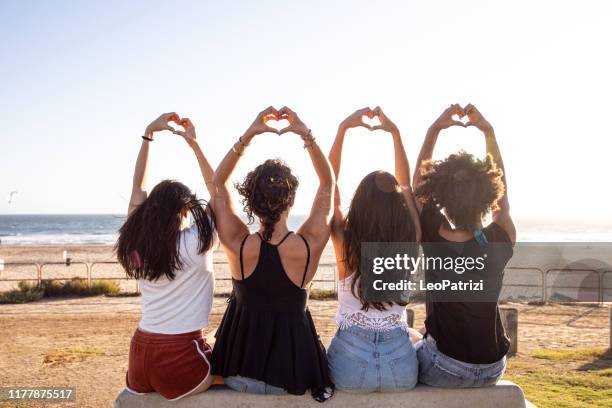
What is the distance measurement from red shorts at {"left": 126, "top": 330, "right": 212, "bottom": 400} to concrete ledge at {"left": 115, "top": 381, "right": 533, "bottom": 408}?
0.35ft

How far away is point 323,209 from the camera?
3.34m

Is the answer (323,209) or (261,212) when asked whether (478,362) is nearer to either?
(323,209)

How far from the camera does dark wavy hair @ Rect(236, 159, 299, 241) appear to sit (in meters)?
3.19

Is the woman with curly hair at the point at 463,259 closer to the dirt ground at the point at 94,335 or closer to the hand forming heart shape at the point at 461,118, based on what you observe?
the hand forming heart shape at the point at 461,118

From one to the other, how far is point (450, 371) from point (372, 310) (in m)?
0.60

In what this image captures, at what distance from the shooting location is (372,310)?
3.35 m

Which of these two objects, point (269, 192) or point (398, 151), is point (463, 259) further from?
point (269, 192)

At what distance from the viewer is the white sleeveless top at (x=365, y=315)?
11.0 ft

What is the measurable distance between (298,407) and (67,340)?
8604 mm

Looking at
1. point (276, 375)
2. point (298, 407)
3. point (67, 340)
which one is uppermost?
point (276, 375)

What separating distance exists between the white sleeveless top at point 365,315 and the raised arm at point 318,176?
372 millimetres

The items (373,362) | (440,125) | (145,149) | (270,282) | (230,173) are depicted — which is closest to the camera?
(270,282)

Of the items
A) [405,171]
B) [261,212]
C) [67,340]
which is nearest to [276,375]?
[261,212]

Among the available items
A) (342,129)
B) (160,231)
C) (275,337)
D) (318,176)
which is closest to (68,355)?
(160,231)
